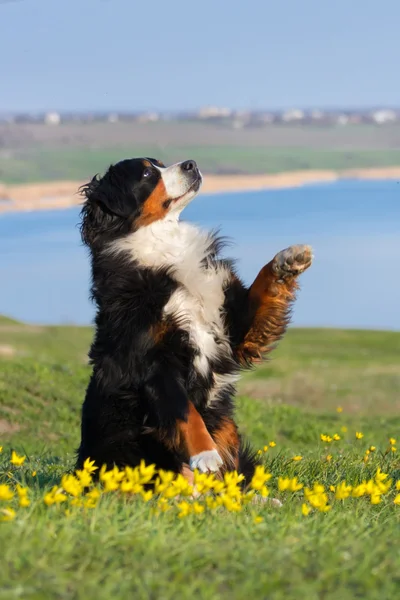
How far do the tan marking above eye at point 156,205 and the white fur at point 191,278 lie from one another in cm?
4

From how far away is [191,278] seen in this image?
17.0 ft

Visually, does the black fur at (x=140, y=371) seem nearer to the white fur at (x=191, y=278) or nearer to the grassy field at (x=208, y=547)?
the white fur at (x=191, y=278)

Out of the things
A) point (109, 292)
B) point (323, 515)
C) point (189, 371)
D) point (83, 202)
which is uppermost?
point (83, 202)

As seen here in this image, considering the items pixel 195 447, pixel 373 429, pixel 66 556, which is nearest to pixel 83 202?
pixel 195 447

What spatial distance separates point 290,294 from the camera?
508 cm

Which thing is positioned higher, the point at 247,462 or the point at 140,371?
the point at 140,371

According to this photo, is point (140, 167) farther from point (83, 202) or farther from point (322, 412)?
point (322, 412)

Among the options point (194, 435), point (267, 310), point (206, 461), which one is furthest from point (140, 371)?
point (267, 310)

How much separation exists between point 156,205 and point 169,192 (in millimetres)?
110

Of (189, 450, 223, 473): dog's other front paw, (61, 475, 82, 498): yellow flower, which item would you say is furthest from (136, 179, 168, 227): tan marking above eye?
(61, 475, 82, 498): yellow flower

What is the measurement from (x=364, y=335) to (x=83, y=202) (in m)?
21.7

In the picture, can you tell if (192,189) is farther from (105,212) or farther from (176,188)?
(105,212)

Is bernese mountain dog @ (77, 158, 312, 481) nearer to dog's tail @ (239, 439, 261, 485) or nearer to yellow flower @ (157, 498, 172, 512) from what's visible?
dog's tail @ (239, 439, 261, 485)

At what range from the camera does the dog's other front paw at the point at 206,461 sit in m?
4.46
